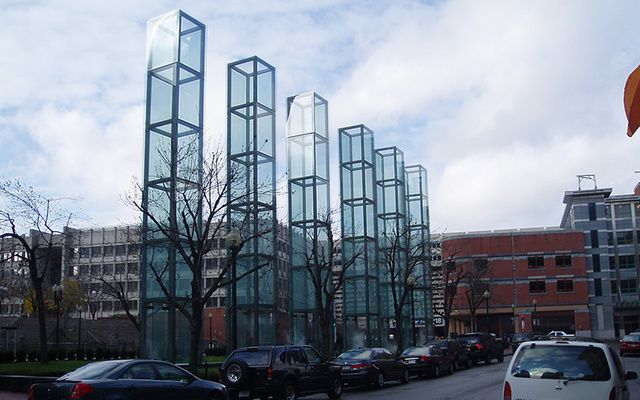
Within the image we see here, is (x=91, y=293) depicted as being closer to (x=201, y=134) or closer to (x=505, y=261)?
(x=505, y=261)

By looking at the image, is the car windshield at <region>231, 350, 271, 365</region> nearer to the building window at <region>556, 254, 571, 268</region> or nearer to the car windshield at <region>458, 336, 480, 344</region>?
the car windshield at <region>458, 336, 480, 344</region>

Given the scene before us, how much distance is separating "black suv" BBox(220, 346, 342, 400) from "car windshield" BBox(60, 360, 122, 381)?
570 centimetres

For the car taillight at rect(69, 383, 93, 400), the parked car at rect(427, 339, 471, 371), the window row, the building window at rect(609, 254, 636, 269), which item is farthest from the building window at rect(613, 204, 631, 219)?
the car taillight at rect(69, 383, 93, 400)

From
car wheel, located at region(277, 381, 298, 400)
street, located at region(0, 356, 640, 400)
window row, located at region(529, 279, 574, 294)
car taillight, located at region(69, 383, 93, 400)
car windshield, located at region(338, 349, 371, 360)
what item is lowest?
street, located at region(0, 356, 640, 400)

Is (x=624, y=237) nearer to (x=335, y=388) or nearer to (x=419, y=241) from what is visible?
(x=419, y=241)

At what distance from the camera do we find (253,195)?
116 ft

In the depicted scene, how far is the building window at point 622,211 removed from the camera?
98.9 meters

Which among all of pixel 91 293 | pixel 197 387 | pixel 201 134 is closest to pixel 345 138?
pixel 201 134

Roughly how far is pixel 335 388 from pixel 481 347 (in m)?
21.4

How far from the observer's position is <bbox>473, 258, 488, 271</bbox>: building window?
81919 millimetres

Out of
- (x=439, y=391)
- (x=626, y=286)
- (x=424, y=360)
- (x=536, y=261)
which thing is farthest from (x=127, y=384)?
(x=626, y=286)

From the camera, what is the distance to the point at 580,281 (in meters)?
86.8

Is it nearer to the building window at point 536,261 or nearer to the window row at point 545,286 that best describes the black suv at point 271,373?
the window row at point 545,286

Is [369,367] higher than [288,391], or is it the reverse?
[369,367]
